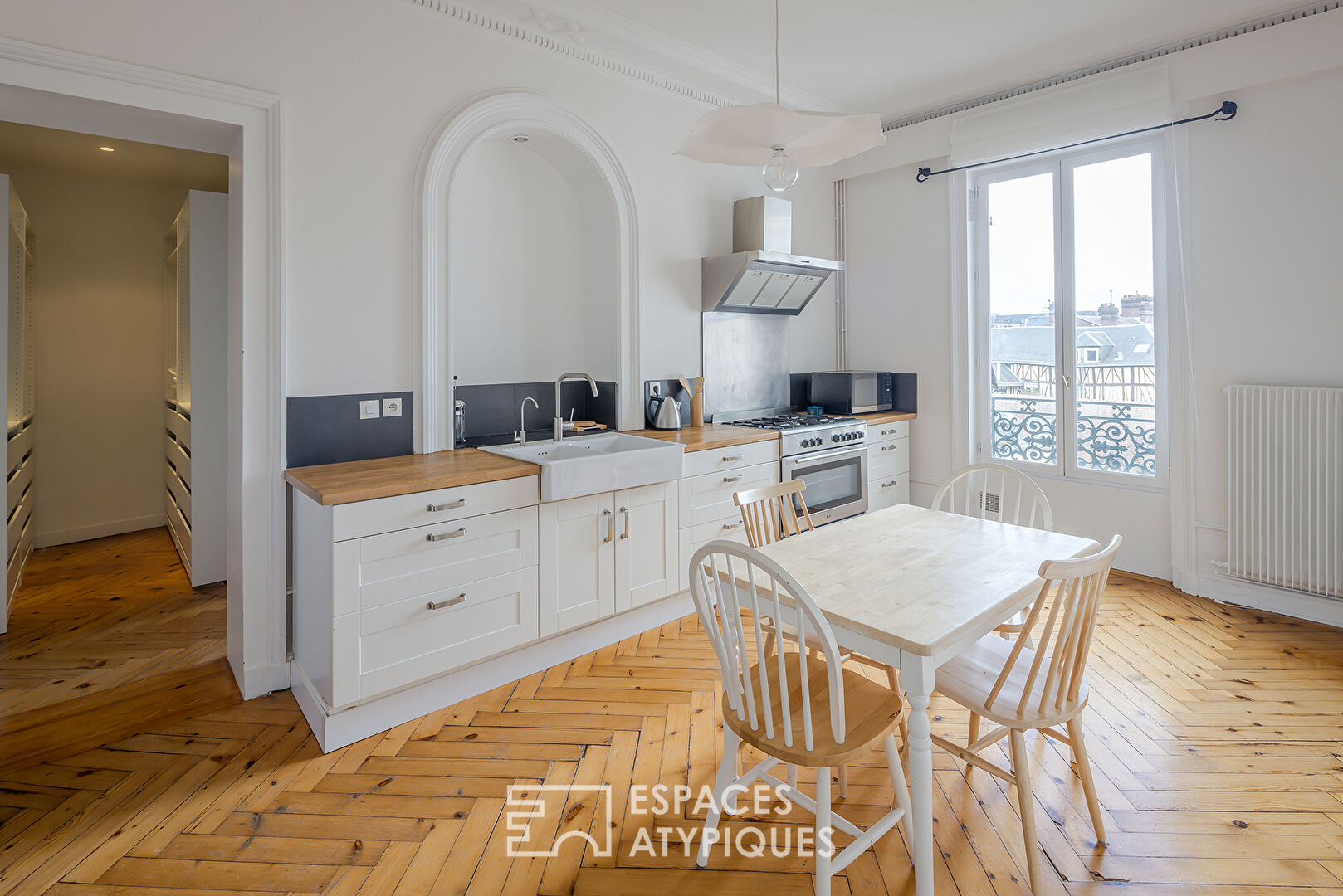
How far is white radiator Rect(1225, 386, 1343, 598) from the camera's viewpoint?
3195mm

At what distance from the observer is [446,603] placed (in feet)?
8.22

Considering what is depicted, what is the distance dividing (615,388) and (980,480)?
257 cm

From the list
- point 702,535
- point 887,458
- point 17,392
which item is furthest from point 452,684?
point 17,392

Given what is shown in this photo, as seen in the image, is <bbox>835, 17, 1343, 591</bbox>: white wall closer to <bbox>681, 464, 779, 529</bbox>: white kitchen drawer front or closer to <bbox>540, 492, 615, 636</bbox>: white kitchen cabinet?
<bbox>681, 464, 779, 529</bbox>: white kitchen drawer front

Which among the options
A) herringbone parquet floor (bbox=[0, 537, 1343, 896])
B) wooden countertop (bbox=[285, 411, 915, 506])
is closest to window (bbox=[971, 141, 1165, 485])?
herringbone parquet floor (bbox=[0, 537, 1343, 896])

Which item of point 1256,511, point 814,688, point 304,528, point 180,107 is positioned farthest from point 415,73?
point 1256,511

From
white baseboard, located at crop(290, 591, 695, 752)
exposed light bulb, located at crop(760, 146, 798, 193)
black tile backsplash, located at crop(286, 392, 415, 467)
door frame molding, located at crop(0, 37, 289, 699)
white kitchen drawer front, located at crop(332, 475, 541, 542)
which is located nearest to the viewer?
exposed light bulb, located at crop(760, 146, 798, 193)

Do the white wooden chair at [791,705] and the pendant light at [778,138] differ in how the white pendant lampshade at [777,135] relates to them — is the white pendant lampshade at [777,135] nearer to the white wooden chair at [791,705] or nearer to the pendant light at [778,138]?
the pendant light at [778,138]

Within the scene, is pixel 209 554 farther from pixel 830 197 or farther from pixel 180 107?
pixel 830 197

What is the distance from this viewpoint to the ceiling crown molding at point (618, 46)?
3.11 m

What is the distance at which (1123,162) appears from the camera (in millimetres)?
3871

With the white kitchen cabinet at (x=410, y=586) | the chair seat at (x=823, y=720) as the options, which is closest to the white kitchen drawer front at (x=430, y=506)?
the white kitchen cabinet at (x=410, y=586)

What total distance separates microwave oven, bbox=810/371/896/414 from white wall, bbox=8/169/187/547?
16.8 ft

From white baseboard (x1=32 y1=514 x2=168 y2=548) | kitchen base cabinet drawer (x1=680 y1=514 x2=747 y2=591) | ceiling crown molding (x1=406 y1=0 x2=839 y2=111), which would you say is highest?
ceiling crown molding (x1=406 y1=0 x2=839 y2=111)
